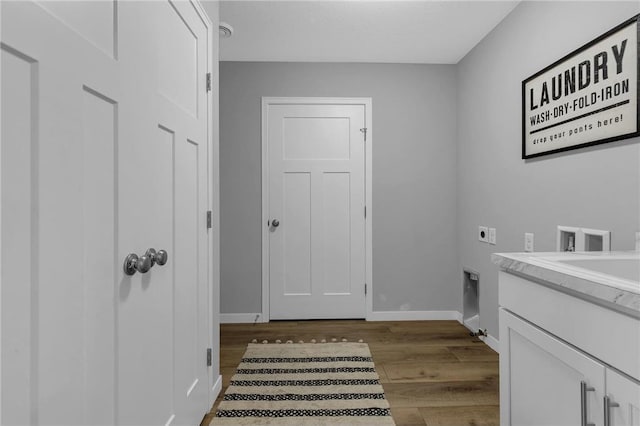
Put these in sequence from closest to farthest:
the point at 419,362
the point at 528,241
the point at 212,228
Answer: the point at 212,228, the point at 528,241, the point at 419,362

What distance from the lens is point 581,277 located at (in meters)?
0.89

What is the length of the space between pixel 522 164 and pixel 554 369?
167 centimetres

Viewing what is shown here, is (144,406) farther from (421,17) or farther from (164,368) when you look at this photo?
(421,17)

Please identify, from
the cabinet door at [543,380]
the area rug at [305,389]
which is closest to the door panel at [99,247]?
the area rug at [305,389]

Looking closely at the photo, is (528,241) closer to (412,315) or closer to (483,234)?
(483,234)

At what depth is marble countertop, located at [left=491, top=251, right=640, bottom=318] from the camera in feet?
2.52

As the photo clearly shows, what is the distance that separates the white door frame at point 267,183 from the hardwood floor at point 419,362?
255 mm

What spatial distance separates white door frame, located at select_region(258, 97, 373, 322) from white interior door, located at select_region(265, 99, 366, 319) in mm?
27

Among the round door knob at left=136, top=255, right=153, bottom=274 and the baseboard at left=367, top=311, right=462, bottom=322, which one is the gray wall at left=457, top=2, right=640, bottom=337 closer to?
the baseboard at left=367, top=311, right=462, bottom=322

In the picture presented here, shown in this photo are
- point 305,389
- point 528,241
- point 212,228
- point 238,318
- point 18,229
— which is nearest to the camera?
point 18,229

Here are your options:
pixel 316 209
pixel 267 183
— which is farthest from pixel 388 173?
pixel 267 183

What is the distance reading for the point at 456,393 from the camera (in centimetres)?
200

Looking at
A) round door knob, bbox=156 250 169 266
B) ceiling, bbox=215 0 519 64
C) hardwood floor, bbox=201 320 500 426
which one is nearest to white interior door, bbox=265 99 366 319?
hardwood floor, bbox=201 320 500 426

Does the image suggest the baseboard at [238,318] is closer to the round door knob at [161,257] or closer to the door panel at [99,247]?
the round door knob at [161,257]
